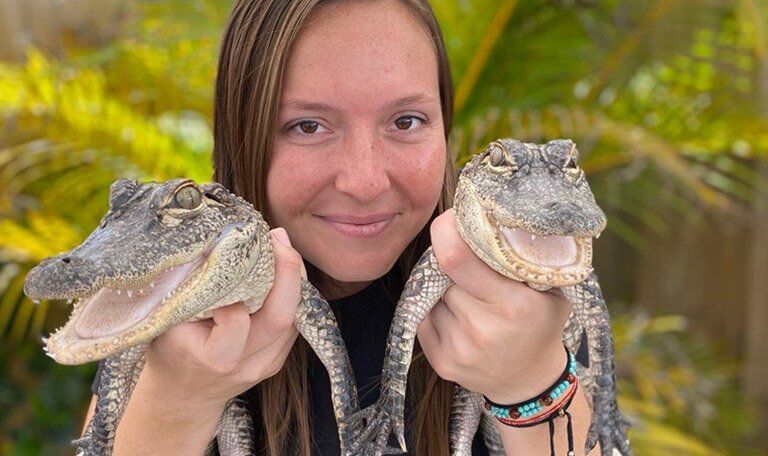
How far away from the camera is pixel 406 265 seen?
184 cm

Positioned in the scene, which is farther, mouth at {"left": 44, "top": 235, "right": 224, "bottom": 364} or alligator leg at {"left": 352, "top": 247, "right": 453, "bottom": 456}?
alligator leg at {"left": 352, "top": 247, "right": 453, "bottom": 456}

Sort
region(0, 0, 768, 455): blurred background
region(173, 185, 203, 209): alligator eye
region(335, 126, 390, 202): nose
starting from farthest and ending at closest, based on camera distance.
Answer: region(0, 0, 768, 455): blurred background, region(335, 126, 390, 202): nose, region(173, 185, 203, 209): alligator eye

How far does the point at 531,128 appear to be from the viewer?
287cm

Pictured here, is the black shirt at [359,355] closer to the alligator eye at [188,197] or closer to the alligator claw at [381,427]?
the alligator claw at [381,427]

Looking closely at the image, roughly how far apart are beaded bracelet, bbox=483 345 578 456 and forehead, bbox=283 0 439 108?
576 mm

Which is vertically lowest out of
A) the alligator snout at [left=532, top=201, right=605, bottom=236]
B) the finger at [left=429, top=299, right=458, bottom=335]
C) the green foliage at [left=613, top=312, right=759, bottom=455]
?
the green foliage at [left=613, top=312, right=759, bottom=455]

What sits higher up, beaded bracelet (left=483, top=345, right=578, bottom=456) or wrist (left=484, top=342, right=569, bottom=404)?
wrist (left=484, top=342, right=569, bottom=404)

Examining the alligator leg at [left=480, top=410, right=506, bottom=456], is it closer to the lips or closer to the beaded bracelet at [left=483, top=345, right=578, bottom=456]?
the beaded bracelet at [left=483, top=345, right=578, bottom=456]

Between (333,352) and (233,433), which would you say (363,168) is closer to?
(333,352)

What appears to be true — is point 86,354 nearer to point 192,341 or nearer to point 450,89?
point 192,341

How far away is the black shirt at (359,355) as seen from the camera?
1.77 m

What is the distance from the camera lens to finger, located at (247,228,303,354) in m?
1.42

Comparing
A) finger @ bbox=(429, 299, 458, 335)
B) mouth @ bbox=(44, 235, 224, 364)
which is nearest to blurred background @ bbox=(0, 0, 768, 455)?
finger @ bbox=(429, 299, 458, 335)

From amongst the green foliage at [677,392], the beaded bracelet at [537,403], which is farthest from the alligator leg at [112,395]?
the green foliage at [677,392]
